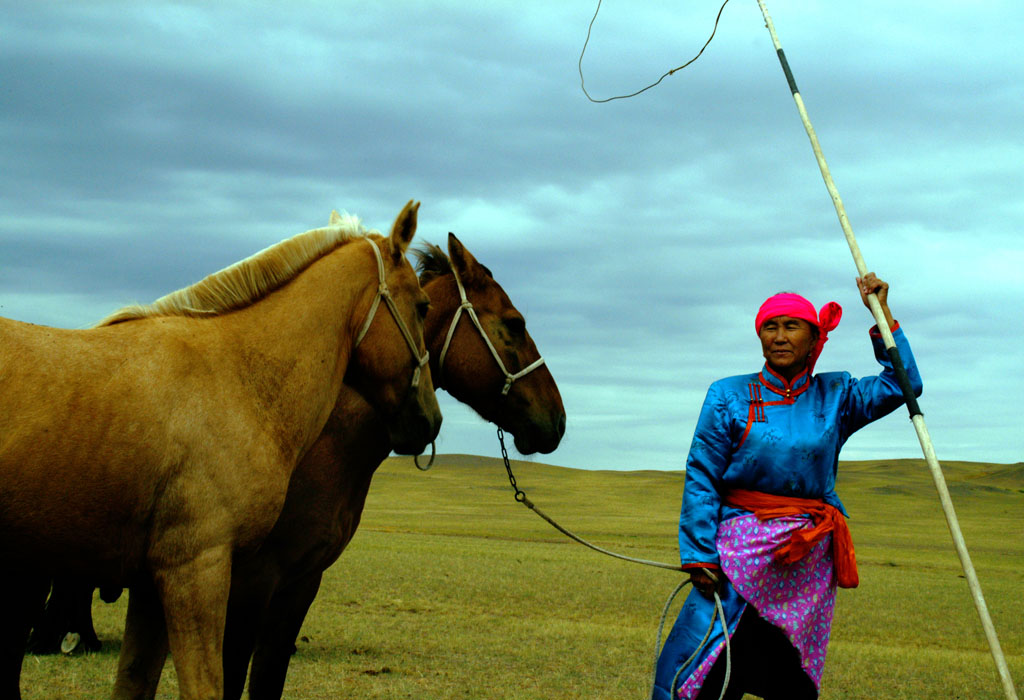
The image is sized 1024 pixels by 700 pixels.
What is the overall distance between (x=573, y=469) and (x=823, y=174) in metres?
83.6

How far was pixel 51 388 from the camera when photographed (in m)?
2.95

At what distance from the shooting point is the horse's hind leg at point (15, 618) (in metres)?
3.73

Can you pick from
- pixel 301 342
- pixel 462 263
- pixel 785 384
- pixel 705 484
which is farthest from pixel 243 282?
pixel 785 384

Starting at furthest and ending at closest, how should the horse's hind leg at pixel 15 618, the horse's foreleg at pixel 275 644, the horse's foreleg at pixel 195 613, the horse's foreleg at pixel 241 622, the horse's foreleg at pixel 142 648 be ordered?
the horse's foreleg at pixel 275 644 < the horse's foreleg at pixel 241 622 < the horse's hind leg at pixel 15 618 < the horse's foreleg at pixel 142 648 < the horse's foreleg at pixel 195 613

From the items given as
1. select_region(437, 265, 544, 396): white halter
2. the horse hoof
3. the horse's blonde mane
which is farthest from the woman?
the horse hoof

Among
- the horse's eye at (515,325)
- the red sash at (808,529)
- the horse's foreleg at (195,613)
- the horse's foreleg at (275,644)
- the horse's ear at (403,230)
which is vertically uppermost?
the horse's ear at (403,230)

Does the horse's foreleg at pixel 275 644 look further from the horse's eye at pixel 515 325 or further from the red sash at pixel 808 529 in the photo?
the red sash at pixel 808 529

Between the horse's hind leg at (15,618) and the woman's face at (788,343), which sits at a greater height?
the woman's face at (788,343)

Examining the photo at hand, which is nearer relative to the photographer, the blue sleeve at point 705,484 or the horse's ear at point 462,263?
the blue sleeve at point 705,484

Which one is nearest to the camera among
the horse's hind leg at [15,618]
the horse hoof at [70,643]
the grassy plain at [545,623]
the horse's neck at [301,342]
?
the horse's neck at [301,342]

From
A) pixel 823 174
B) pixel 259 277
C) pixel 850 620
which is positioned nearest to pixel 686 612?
pixel 823 174

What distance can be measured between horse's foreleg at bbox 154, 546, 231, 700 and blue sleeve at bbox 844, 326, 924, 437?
295cm

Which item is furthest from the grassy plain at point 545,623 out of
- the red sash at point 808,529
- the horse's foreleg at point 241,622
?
the red sash at point 808,529

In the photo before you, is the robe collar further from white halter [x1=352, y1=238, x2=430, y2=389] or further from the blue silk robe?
white halter [x1=352, y1=238, x2=430, y2=389]
